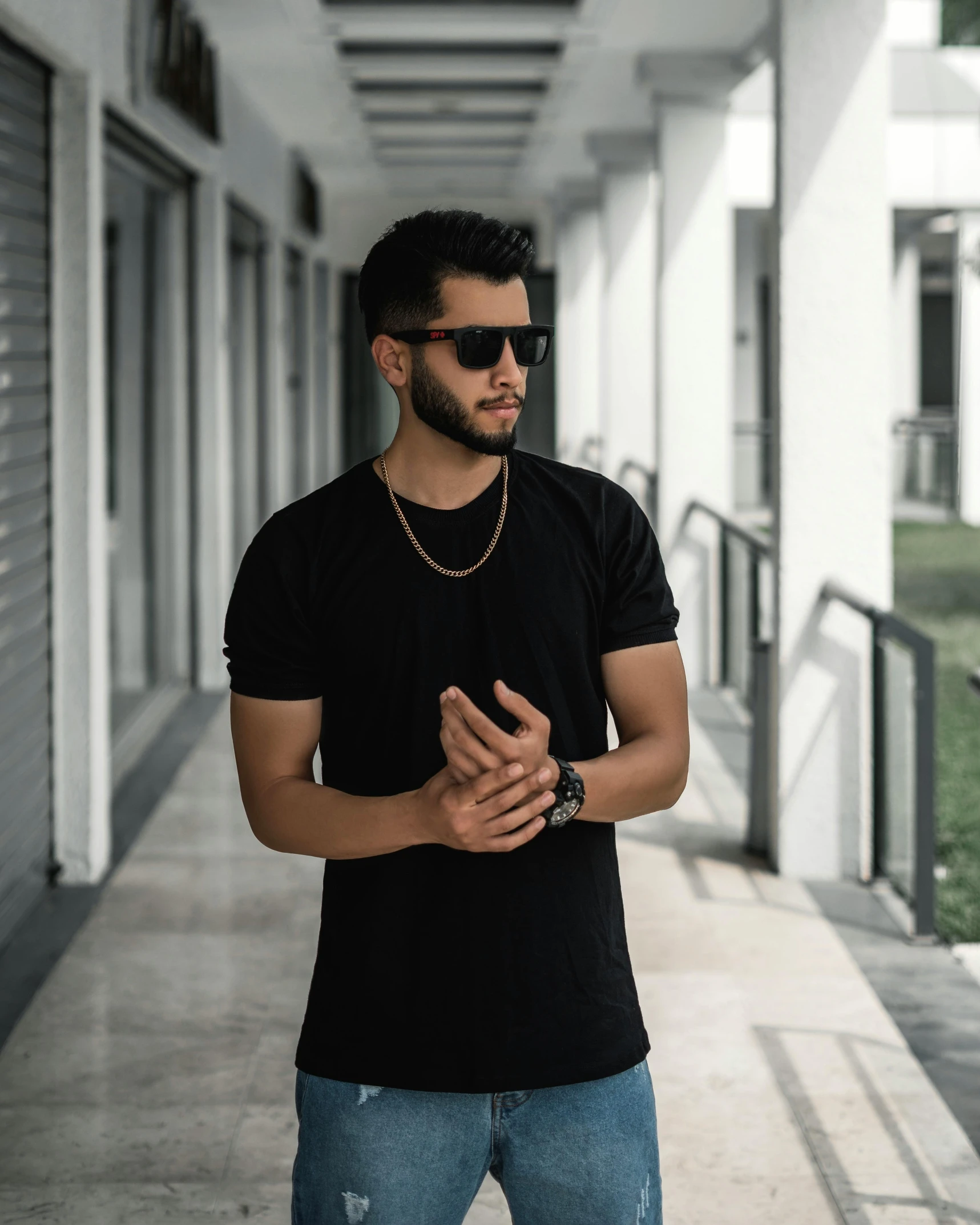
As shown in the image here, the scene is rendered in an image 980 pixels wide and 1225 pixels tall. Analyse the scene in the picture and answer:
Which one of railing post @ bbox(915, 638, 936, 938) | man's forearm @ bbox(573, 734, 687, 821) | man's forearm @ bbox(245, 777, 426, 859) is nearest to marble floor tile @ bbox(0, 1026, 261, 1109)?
railing post @ bbox(915, 638, 936, 938)

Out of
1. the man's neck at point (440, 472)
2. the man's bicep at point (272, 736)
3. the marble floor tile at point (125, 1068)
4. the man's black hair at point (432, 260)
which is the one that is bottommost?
the marble floor tile at point (125, 1068)

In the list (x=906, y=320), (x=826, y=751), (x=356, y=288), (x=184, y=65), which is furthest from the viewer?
(x=906, y=320)

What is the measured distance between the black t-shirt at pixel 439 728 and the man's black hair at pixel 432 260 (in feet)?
0.61

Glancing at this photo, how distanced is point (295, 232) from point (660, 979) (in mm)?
8590

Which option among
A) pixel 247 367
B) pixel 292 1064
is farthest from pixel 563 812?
pixel 247 367

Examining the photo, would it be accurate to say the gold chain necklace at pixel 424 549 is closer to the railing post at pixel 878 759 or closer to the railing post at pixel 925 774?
the railing post at pixel 925 774

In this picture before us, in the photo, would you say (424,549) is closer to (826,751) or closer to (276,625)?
(276,625)

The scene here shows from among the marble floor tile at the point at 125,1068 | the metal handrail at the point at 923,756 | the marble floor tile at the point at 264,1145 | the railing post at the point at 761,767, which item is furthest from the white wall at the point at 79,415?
the metal handrail at the point at 923,756

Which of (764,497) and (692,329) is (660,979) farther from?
(764,497)

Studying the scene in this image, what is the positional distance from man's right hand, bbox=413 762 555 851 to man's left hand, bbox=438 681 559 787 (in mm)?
10

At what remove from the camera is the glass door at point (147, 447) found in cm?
634

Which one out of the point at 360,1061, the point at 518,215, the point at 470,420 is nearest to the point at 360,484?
the point at 470,420

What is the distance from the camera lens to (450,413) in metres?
1.53

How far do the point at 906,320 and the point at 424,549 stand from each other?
19778 mm
